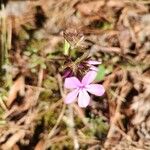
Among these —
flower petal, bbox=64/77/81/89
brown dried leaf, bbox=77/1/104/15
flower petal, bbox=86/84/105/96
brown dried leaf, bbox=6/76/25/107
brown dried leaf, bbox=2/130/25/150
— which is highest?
brown dried leaf, bbox=77/1/104/15

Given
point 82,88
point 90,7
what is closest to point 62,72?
point 82,88

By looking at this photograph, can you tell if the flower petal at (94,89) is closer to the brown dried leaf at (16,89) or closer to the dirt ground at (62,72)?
the dirt ground at (62,72)

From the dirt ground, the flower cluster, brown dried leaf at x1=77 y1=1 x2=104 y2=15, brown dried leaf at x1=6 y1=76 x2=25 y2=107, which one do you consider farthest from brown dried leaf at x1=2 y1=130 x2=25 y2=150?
brown dried leaf at x1=77 y1=1 x2=104 y2=15

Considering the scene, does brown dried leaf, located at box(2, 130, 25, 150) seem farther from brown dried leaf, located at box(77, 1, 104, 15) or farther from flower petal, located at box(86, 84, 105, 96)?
brown dried leaf, located at box(77, 1, 104, 15)

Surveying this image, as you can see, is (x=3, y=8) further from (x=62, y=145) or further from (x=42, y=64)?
(x=62, y=145)

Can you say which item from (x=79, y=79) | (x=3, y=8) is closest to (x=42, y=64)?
(x=3, y=8)

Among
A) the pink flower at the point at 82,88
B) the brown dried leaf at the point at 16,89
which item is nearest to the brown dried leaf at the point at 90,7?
→ the brown dried leaf at the point at 16,89

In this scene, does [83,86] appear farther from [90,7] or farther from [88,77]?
[90,7]
